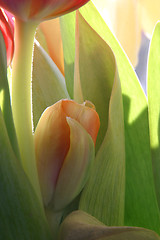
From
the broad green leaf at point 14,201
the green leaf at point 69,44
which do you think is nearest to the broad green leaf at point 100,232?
the broad green leaf at point 14,201

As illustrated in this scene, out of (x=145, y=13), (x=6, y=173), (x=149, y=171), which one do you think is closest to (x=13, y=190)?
(x=6, y=173)

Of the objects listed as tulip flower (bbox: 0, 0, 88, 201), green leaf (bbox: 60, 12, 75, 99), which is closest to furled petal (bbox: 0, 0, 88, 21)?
tulip flower (bbox: 0, 0, 88, 201)

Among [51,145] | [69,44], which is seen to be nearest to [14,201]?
[51,145]

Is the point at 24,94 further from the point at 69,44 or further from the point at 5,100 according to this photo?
the point at 69,44

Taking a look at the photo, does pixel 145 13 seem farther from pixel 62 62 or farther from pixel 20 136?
pixel 20 136

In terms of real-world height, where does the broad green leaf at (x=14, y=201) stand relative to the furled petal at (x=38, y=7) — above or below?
below

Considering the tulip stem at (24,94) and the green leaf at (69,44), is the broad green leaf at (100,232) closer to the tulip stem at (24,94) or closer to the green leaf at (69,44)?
the tulip stem at (24,94)

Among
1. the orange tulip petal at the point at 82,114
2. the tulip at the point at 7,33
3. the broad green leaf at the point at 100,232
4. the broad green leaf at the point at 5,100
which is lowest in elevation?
the broad green leaf at the point at 100,232
